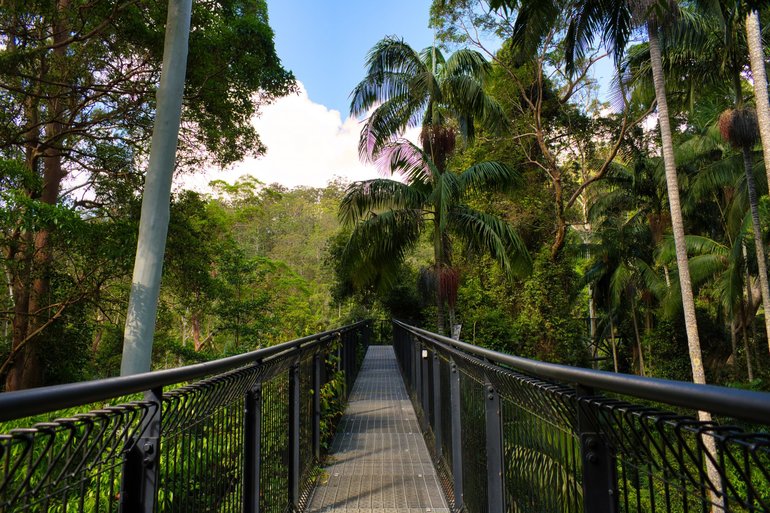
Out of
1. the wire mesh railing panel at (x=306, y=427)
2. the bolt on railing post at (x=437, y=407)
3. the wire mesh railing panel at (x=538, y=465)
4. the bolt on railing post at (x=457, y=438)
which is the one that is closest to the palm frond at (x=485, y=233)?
the bolt on railing post at (x=437, y=407)

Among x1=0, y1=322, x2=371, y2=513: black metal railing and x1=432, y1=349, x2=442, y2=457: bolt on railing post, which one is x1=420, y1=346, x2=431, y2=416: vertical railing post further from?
x1=0, y1=322, x2=371, y2=513: black metal railing

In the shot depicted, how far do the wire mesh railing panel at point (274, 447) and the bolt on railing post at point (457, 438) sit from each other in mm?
1289

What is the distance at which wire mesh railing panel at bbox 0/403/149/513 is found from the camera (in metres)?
0.96

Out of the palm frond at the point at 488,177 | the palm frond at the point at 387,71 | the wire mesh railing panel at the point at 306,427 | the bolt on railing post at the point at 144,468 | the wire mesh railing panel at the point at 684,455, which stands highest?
the palm frond at the point at 387,71

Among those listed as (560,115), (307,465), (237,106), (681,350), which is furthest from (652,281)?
(307,465)

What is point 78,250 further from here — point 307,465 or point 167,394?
point 167,394

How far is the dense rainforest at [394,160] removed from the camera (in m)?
9.98

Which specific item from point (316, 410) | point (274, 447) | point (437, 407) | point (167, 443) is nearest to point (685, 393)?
Result: point (167, 443)

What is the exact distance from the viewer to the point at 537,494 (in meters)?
2.03

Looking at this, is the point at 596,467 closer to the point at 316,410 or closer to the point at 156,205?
the point at 316,410

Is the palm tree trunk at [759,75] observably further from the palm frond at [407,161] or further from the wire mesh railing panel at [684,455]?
the wire mesh railing panel at [684,455]

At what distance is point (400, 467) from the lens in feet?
17.5

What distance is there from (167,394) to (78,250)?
10.2 m

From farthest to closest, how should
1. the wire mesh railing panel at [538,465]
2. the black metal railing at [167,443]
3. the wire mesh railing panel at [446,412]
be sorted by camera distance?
1. the wire mesh railing panel at [446,412]
2. the wire mesh railing panel at [538,465]
3. the black metal railing at [167,443]
